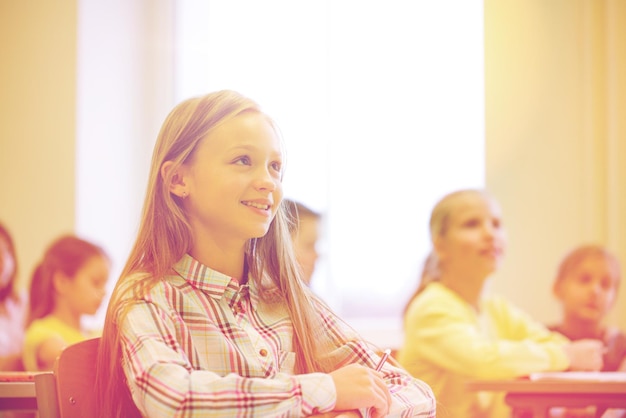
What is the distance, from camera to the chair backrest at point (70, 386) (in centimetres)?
121

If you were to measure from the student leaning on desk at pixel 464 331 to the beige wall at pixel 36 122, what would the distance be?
2.32 metres

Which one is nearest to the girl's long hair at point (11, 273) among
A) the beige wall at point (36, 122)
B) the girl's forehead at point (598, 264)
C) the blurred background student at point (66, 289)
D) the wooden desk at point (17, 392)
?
the blurred background student at point (66, 289)

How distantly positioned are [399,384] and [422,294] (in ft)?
3.40

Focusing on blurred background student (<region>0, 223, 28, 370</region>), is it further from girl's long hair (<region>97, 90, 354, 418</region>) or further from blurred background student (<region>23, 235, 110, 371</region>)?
girl's long hair (<region>97, 90, 354, 418</region>)

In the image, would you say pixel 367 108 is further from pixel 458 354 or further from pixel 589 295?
pixel 458 354

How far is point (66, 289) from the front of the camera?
295cm

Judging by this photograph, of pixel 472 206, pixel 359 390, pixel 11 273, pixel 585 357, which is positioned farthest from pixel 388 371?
pixel 11 273

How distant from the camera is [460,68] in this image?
4.18 meters

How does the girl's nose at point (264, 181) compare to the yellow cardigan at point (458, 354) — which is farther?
the yellow cardigan at point (458, 354)

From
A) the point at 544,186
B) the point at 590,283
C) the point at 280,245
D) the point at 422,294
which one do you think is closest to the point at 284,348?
the point at 280,245

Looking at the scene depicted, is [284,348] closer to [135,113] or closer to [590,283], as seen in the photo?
[590,283]

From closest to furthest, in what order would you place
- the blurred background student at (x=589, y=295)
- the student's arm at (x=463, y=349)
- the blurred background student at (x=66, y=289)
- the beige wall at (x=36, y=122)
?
1. the student's arm at (x=463, y=349)
2. the blurred background student at (x=66, y=289)
3. the blurred background student at (x=589, y=295)
4. the beige wall at (x=36, y=122)

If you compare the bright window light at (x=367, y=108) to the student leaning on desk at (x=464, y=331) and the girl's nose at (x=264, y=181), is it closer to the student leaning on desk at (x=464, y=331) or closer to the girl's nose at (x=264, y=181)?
the student leaning on desk at (x=464, y=331)

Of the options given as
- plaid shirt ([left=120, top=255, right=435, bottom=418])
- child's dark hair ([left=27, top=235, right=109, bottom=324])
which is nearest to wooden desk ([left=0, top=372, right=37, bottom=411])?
plaid shirt ([left=120, top=255, right=435, bottom=418])
